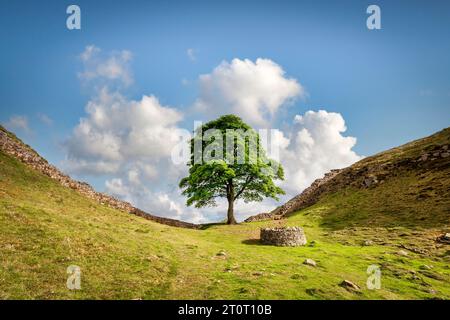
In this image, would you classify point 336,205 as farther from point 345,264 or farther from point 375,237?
point 345,264

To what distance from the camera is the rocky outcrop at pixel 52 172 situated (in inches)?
1639

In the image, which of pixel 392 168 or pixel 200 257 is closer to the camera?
pixel 200 257

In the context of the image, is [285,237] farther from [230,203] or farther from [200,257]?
[230,203]

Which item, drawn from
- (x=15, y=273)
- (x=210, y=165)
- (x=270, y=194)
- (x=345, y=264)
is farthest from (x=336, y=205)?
(x=15, y=273)

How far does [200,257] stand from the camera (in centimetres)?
2173

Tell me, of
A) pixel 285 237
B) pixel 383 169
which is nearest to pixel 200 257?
pixel 285 237

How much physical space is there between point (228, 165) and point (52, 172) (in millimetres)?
26827

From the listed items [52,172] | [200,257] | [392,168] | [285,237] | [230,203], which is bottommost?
[200,257]

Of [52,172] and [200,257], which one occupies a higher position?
[52,172]

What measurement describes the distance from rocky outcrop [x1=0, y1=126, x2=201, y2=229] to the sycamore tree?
7099 millimetres

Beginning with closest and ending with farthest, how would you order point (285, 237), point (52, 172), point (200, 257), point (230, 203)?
point (200, 257) < point (285, 237) < point (52, 172) < point (230, 203)

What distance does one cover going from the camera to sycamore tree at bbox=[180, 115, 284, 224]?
148 ft

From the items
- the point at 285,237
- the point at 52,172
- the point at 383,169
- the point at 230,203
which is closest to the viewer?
the point at 285,237
